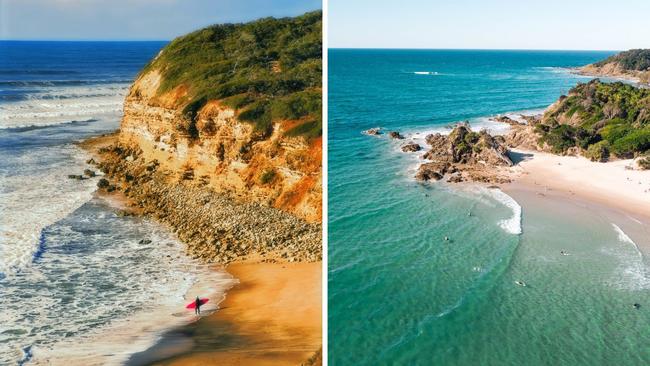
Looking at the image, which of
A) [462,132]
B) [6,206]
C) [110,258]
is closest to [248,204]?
[110,258]

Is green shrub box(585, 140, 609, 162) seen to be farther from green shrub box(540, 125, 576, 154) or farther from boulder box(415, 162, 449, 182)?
boulder box(415, 162, 449, 182)

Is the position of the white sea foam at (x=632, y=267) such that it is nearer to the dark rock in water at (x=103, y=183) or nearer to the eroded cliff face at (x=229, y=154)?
the eroded cliff face at (x=229, y=154)

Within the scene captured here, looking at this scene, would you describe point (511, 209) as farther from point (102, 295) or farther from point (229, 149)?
point (102, 295)

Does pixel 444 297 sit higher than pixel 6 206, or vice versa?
pixel 6 206

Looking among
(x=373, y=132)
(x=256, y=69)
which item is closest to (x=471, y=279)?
(x=256, y=69)

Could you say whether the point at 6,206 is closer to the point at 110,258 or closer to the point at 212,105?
the point at 110,258

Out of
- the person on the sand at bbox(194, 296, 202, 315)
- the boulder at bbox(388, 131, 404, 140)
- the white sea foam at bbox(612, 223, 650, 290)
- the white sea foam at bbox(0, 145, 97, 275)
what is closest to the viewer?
the person on the sand at bbox(194, 296, 202, 315)

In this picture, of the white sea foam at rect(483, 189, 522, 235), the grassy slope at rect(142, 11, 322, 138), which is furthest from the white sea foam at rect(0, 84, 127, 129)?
the white sea foam at rect(483, 189, 522, 235)

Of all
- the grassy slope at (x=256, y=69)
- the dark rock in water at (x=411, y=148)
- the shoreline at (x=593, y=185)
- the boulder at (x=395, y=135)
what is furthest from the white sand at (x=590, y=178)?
the grassy slope at (x=256, y=69)
